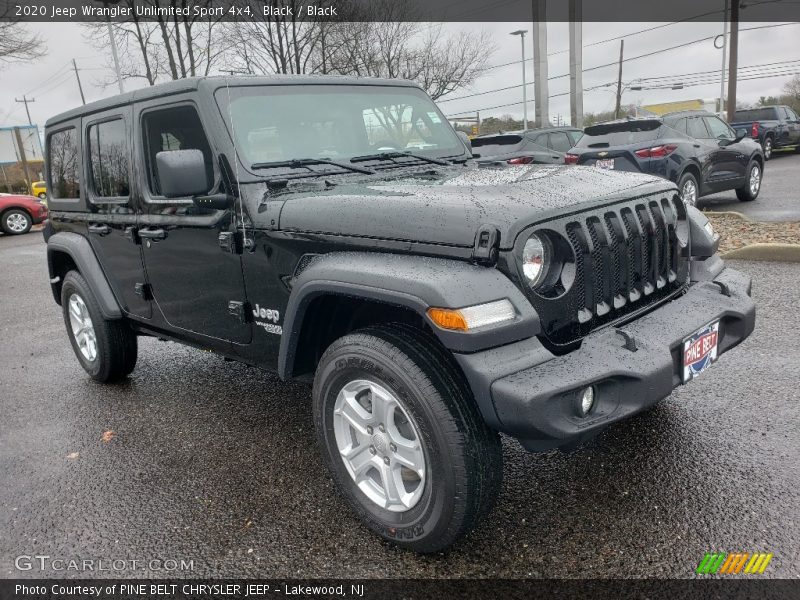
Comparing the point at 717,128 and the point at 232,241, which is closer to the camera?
the point at 232,241

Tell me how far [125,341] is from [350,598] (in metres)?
2.98

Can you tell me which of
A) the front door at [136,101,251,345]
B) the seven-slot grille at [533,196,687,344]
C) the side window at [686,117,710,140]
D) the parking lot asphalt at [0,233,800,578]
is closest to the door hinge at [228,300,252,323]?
the front door at [136,101,251,345]

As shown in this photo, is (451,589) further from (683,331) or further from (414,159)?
(414,159)

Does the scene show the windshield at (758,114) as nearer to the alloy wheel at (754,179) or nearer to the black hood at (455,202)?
the alloy wheel at (754,179)

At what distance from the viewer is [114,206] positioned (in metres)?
4.07

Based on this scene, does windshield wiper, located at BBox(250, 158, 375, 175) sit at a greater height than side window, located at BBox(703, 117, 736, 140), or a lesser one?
greater

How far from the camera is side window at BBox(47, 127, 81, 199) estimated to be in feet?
14.8

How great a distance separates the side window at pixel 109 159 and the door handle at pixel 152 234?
1.07ft

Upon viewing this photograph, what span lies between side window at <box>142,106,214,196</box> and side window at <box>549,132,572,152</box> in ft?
34.1

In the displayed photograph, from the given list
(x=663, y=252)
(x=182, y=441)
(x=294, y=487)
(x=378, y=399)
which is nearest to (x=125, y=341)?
(x=182, y=441)

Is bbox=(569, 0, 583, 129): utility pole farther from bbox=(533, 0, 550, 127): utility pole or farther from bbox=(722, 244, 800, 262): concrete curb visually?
bbox=(722, 244, 800, 262): concrete curb

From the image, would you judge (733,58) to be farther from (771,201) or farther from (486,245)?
(486,245)

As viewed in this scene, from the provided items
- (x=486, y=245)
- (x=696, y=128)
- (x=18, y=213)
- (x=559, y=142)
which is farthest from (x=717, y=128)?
(x=18, y=213)

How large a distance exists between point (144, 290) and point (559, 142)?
11018 mm
